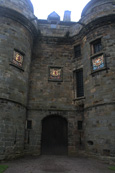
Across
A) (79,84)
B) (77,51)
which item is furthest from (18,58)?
(77,51)

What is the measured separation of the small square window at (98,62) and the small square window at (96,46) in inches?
27.0

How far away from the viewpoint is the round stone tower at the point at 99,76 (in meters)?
9.20

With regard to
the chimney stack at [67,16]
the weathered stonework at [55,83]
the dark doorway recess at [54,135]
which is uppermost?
the chimney stack at [67,16]

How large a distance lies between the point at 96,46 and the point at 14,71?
6103 mm

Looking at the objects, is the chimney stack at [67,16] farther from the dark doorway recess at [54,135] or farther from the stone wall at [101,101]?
the dark doorway recess at [54,135]

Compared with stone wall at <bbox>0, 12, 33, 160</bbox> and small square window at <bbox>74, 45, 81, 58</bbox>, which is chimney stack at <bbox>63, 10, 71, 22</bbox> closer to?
small square window at <bbox>74, 45, 81, 58</bbox>

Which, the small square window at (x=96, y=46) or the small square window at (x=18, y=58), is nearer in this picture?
the small square window at (x=18, y=58)

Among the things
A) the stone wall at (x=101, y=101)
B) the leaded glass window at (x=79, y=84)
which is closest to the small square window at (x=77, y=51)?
the leaded glass window at (x=79, y=84)

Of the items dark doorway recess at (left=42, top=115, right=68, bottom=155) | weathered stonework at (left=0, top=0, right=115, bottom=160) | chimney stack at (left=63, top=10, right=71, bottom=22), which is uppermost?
chimney stack at (left=63, top=10, right=71, bottom=22)

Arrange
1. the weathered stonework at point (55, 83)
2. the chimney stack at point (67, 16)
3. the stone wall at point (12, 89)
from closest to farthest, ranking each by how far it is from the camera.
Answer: the stone wall at point (12, 89)
the weathered stonework at point (55, 83)
the chimney stack at point (67, 16)

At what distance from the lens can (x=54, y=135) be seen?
1166 centimetres

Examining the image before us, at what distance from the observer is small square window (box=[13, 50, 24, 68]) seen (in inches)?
417

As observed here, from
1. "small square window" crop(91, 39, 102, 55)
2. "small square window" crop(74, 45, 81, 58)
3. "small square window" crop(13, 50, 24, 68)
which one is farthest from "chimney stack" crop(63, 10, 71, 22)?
"small square window" crop(13, 50, 24, 68)

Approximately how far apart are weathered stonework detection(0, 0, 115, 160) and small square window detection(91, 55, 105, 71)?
214 mm
